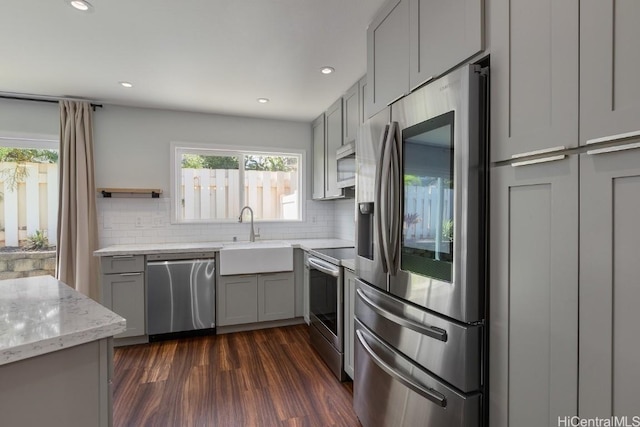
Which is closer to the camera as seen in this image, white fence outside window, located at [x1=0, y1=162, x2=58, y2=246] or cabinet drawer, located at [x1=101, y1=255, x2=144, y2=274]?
cabinet drawer, located at [x1=101, y1=255, x2=144, y2=274]

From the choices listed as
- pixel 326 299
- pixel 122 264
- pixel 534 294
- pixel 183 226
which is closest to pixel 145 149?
pixel 183 226

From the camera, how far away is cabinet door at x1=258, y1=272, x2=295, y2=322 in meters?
3.50

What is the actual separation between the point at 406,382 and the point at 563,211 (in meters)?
0.99

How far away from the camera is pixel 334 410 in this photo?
6.81 feet

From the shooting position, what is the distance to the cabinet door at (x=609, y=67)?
742 mm

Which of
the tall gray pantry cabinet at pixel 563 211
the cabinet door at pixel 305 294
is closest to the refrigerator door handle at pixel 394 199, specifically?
the tall gray pantry cabinet at pixel 563 211

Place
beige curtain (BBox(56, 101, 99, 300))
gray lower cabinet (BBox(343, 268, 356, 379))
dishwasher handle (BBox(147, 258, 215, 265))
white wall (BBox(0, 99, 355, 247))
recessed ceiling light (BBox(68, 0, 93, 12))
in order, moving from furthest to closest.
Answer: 1. white wall (BBox(0, 99, 355, 247))
2. beige curtain (BBox(56, 101, 99, 300))
3. dishwasher handle (BBox(147, 258, 215, 265))
4. gray lower cabinet (BBox(343, 268, 356, 379))
5. recessed ceiling light (BBox(68, 0, 93, 12))

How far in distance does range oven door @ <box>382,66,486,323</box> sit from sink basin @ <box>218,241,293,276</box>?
2.08 m

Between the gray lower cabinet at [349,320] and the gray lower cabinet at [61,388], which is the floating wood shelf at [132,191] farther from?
the gray lower cabinet at [61,388]

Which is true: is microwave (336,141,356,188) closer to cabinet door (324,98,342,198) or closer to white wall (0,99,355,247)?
cabinet door (324,98,342,198)

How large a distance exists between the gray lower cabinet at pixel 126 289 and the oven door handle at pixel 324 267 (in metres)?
1.73

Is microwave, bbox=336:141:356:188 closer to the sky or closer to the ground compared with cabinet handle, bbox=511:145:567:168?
closer to the sky

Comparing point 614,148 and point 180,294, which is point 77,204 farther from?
point 614,148

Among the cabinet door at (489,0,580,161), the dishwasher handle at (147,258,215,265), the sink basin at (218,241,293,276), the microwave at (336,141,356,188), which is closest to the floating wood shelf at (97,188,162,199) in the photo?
the dishwasher handle at (147,258,215,265)
